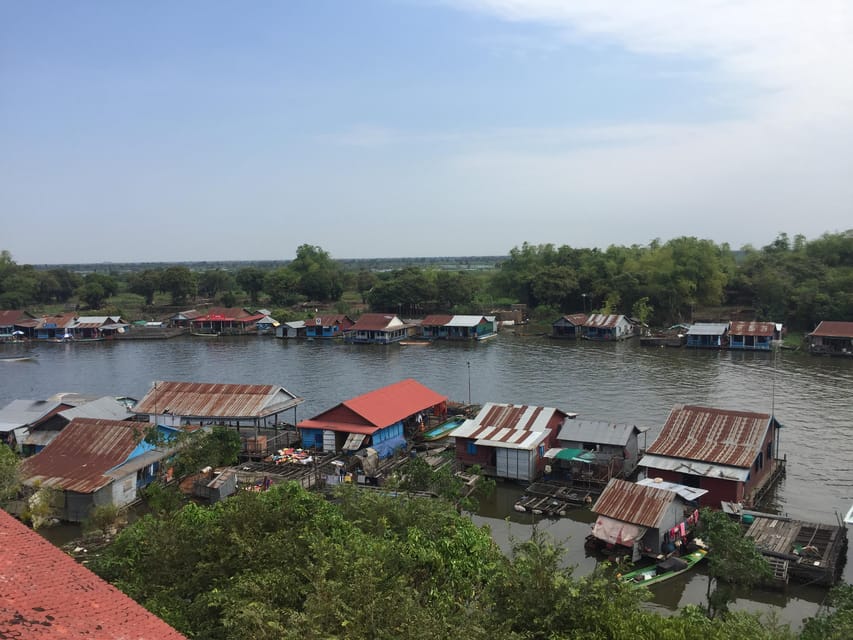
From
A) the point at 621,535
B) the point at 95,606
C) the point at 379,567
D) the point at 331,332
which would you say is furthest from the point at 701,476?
the point at 331,332

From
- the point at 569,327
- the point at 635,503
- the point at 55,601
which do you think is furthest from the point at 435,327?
the point at 55,601

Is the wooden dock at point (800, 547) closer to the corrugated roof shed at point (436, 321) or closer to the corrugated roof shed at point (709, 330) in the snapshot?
the corrugated roof shed at point (709, 330)

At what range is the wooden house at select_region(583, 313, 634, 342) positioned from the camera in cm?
4597

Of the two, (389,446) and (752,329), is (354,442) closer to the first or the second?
(389,446)

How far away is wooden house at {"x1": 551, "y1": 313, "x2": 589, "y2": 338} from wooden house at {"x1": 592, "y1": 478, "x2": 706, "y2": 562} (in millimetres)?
32819

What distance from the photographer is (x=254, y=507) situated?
378 inches

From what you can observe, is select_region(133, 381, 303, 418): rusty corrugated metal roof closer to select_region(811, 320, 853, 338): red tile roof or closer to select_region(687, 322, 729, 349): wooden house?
select_region(687, 322, 729, 349): wooden house

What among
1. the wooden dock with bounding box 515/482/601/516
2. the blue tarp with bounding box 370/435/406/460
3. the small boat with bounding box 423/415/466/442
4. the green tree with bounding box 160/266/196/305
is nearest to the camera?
the wooden dock with bounding box 515/482/601/516

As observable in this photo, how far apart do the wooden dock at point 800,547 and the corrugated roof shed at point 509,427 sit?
20.1ft

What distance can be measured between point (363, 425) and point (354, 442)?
0.72 metres

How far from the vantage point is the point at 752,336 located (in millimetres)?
39500

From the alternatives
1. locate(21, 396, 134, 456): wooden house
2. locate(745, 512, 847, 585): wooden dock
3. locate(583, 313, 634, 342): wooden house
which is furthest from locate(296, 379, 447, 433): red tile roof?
locate(583, 313, 634, 342): wooden house

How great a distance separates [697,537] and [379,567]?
982cm

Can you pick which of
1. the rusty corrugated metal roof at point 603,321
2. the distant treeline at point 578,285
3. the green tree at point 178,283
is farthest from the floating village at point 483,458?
the green tree at point 178,283
